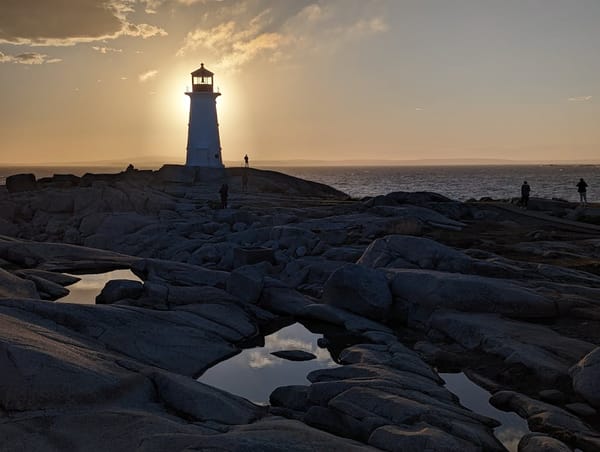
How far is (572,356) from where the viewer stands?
12719 millimetres

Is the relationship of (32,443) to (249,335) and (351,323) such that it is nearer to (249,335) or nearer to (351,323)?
(249,335)

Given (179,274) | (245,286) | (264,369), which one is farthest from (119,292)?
(264,369)

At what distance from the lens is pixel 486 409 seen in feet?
36.8

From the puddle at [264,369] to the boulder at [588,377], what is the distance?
5.22 meters

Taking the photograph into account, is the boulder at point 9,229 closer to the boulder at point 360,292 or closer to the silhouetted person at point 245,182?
the silhouetted person at point 245,182

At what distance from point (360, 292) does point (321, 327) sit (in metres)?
1.61

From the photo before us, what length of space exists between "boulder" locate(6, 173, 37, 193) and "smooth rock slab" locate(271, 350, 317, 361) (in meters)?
39.8

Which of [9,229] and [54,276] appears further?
[9,229]

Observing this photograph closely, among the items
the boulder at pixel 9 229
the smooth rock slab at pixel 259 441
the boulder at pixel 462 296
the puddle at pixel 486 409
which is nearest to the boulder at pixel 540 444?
the puddle at pixel 486 409

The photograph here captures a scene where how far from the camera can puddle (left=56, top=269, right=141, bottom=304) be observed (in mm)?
17281

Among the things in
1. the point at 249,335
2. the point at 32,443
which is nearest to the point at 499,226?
the point at 249,335

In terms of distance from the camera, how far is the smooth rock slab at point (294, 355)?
14.2 m

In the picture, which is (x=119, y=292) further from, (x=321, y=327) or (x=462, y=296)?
(x=462, y=296)

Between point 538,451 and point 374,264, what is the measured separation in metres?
12.2
